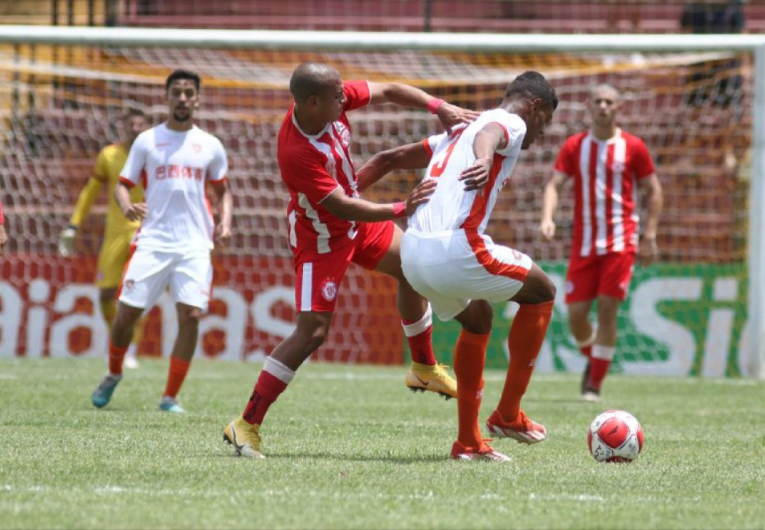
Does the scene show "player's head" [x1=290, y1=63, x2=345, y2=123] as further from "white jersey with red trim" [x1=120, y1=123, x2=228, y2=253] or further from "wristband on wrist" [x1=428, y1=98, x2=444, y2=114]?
"white jersey with red trim" [x1=120, y1=123, x2=228, y2=253]

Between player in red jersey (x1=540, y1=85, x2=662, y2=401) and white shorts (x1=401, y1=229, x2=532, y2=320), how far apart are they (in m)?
4.27

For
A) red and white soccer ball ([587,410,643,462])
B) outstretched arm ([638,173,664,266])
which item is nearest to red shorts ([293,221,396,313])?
red and white soccer ball ([587,410,643,462])

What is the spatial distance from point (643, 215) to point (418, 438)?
9192 millimetres

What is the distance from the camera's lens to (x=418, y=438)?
7102 millimetres

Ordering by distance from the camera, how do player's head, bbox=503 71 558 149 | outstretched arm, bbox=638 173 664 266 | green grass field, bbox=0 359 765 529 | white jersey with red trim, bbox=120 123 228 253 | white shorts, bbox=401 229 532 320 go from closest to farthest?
green grass field, bbox=0 359 765 529 → white shorts, bbox=401 229 532 320 → player's head, bbox=503 71 558 149 → white jersey with red trim, bbox=120 123 228 253 → outstretched arm, bbox=638 173 664 266

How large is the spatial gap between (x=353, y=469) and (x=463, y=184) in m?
1.40

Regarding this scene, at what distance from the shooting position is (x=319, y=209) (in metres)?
6.38

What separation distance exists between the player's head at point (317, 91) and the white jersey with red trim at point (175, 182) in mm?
2896

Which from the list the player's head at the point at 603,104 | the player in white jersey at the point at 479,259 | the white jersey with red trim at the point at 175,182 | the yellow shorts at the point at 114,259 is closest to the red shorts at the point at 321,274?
the player in white jersey at the point at 479,259

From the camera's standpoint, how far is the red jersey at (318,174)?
6188 millimetres

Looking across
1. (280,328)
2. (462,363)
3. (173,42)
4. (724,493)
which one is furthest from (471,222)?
(280,328)

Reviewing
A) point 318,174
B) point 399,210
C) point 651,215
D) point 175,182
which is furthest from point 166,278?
point 651,215

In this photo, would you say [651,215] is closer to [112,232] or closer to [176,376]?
[176,376]

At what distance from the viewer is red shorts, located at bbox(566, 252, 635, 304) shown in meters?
10.1
